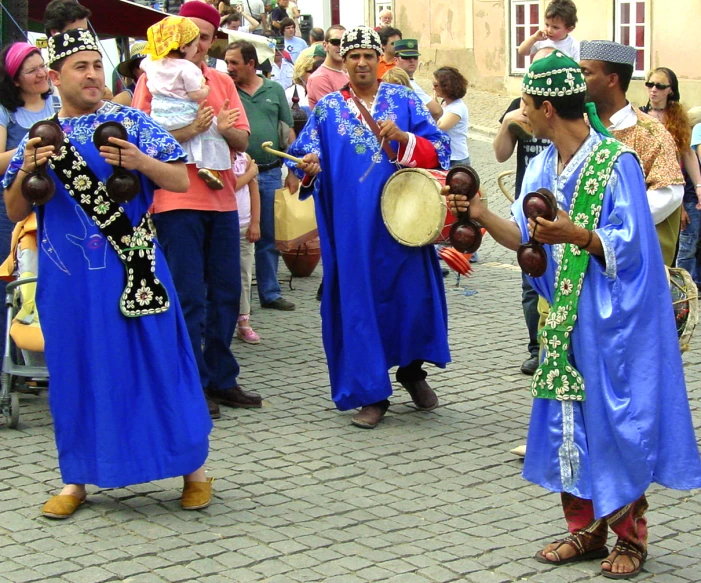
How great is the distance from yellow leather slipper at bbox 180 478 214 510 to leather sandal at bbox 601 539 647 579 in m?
1.74

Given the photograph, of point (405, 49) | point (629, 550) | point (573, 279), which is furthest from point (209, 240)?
point (405, 49)

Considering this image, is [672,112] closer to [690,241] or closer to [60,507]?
[690,241]

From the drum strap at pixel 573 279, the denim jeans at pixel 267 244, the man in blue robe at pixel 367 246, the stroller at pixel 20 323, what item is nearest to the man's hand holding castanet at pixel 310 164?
the man in blue robe at pixel 367 246

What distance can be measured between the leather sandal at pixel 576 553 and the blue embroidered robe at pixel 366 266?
205cm

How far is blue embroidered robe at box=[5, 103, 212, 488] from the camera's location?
5105 mm

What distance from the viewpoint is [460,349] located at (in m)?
8.42

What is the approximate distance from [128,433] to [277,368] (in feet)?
9.50

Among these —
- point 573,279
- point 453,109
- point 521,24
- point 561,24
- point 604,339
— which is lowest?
point 604,339

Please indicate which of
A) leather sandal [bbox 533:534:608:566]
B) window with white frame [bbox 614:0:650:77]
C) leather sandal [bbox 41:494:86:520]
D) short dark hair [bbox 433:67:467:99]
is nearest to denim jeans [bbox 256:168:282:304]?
short dark hair [bbox 433:67:467:99]

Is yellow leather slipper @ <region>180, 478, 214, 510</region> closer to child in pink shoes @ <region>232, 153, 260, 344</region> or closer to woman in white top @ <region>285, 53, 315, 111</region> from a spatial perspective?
child in pink shoes @ <region>232, 153, 260, 344</region>

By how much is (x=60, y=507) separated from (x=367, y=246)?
2248 mm

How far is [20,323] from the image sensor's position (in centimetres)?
671

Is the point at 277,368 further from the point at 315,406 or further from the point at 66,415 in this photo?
the point at 66,415

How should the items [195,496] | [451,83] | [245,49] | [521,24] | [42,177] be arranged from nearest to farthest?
1. [42,177]
2. [195,496]
3. [245,49]
4. [451,83]
5. [521,24]
